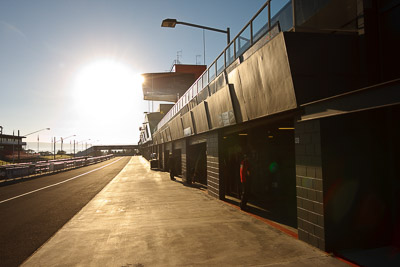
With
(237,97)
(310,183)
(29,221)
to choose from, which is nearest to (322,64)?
(310,183)

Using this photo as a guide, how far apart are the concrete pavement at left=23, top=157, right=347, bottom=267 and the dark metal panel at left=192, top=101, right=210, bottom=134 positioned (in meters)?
4.89

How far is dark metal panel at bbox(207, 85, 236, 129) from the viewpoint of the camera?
956 cm

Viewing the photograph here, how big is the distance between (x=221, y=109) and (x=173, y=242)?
19.6ft

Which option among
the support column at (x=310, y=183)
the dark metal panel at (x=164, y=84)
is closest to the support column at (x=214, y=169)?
the support column at (x=310, y=183)

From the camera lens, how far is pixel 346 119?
542 cm

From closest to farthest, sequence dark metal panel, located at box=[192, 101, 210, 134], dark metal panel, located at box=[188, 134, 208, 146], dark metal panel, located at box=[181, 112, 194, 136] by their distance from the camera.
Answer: dark metal panel, located at box=[192, 101, 210, 134] < dark metal panel, located at box=[188, 134, 208, 146] < dark metal panel, located at box=[181, 112, 194, 136]

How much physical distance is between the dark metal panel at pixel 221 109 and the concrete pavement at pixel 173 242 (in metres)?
3.54

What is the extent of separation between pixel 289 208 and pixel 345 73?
564 cm

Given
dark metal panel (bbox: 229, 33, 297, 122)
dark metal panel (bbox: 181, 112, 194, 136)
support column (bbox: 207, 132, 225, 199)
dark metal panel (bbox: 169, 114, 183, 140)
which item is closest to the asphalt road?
support column (bbox: 207, 132, 225, 199)

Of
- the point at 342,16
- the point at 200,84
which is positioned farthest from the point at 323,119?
the point at 200,84

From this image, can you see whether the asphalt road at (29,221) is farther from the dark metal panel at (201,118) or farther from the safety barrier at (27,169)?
the safety barrier at (27,169)

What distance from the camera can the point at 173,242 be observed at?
237 inches

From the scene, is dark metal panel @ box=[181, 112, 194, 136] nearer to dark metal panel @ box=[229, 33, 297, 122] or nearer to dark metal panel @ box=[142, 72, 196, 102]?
dark metal panel @ box=[229, 33, 297, 122]

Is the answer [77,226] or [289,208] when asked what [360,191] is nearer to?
[289,208]
